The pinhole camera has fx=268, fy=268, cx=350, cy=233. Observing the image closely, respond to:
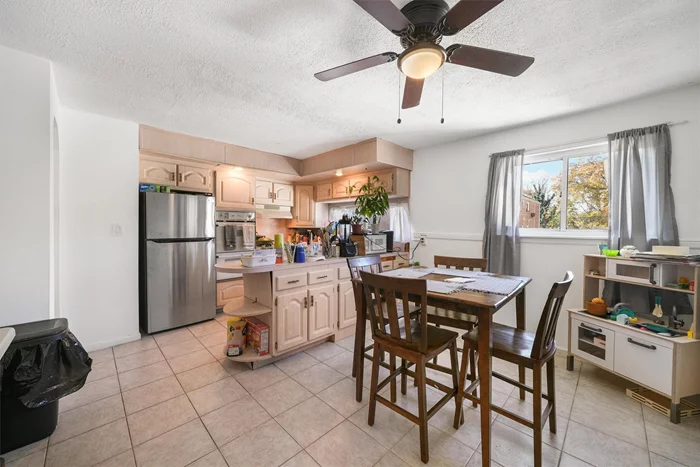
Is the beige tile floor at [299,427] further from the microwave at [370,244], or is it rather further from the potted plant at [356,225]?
the potted plant at [356,225]

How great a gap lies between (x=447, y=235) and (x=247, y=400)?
290 centimetres

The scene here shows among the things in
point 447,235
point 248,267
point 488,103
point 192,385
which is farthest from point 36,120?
point 447,235

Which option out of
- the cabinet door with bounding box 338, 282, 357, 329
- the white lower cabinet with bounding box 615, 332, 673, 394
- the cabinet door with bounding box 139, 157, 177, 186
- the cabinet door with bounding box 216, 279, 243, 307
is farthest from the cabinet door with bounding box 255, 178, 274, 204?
the white lower cabinet with bounding box 615, 332, 673, 394

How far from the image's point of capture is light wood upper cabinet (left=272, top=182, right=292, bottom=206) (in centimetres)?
456

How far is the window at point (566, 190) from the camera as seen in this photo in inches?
104

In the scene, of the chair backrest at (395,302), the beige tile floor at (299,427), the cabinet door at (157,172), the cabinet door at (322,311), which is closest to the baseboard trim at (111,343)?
the beige tile floor at (299,427)

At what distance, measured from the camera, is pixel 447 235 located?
361 centimetres

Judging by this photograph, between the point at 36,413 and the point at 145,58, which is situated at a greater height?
the point at 145,58

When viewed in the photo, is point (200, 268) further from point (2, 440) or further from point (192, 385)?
point (2, 440)

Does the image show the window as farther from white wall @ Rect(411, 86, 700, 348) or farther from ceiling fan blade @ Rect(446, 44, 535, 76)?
ceiling fan blade @ Rect(446, 44, 535, 76)

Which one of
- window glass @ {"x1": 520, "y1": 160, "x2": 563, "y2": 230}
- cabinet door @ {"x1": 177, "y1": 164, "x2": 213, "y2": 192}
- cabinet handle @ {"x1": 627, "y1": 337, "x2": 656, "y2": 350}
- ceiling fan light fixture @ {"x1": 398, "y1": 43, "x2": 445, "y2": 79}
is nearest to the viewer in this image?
ceiling fan light fixture @ {"x1": 398, "y1": 43, "x2": 445, "y2": 79}

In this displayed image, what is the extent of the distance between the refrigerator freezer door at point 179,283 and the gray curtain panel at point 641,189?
4.34m

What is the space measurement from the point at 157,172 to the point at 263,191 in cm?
145

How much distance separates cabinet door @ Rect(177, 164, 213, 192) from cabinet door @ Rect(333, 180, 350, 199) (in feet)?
6.12
